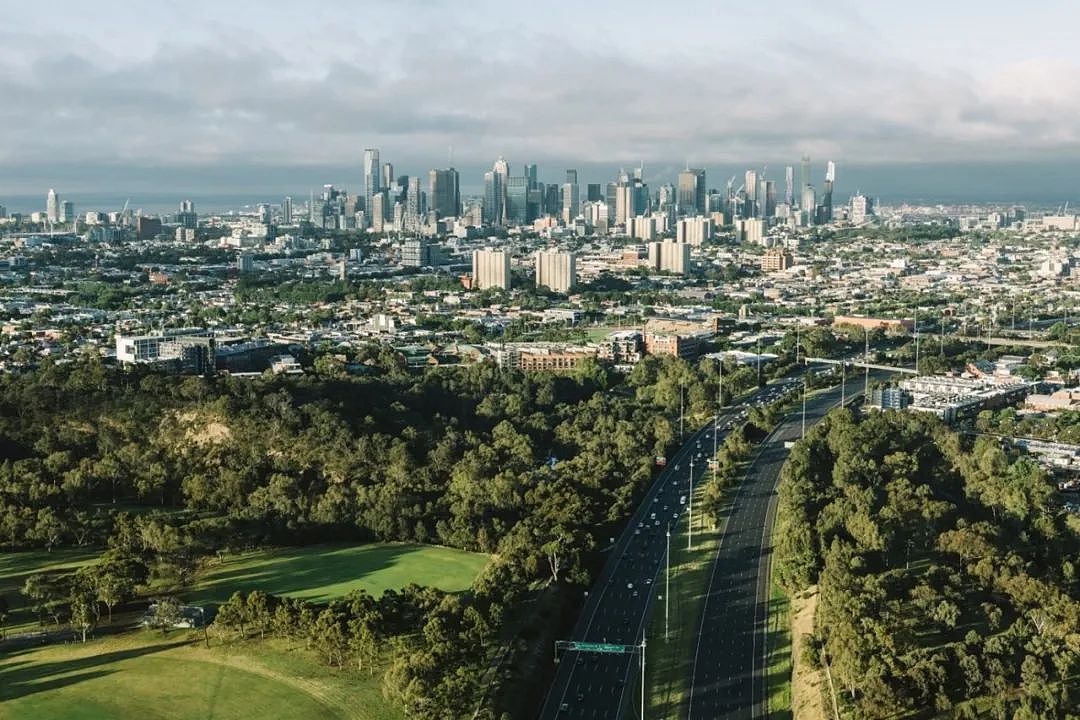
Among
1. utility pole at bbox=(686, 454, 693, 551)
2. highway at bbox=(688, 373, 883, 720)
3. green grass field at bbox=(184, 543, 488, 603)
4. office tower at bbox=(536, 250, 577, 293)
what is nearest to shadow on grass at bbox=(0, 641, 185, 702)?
green grass field at bbox=(184, 543, 488, 603)

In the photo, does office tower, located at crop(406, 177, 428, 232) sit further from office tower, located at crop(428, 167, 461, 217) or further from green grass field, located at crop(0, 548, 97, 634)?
green grass field, located at crop(0, 548, 97, 634)

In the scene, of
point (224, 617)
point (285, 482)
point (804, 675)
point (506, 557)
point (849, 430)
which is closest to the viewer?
point (804, 675)

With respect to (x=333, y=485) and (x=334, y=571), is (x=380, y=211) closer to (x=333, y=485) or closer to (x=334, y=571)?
(x=333, y=485)

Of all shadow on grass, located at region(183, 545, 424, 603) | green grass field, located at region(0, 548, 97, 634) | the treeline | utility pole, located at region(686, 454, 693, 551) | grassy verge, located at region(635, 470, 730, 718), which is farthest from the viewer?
utility pole, located at region(686, 454, 693, 551)

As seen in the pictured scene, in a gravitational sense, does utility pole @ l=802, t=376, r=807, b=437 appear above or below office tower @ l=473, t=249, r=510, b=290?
below

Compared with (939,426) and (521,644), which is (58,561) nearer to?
(521,644)

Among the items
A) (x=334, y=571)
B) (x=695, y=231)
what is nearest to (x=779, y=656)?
(x=334, y=571)

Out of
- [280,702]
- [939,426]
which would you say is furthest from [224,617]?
[939,426]
